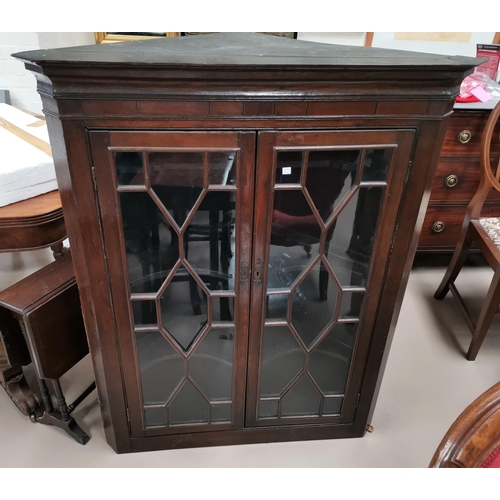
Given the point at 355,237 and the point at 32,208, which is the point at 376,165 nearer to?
the point at 355,237

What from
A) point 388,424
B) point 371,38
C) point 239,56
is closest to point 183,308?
point 239,56

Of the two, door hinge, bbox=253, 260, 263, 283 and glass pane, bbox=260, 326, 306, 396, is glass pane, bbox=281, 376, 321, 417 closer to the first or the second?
glass pane, bbox=260, 326, 306, 396

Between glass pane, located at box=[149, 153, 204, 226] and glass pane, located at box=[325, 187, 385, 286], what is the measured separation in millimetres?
387

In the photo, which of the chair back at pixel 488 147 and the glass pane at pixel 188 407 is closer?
the glass pane at pixel 188 407

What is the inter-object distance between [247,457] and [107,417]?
1.66ft

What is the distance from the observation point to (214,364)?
1.38m

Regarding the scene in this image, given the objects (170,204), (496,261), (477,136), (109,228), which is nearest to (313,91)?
(170,204)

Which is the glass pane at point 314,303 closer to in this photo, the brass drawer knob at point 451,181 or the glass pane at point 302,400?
the glass pane at point 302,400

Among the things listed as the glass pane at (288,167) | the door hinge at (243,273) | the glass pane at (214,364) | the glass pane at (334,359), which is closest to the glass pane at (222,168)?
the glass pane at (288,167)

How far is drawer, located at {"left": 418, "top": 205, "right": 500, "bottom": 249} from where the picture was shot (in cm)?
228

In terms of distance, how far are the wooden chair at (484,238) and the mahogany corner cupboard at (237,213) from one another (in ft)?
2.50

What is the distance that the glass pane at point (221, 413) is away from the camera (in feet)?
4.81

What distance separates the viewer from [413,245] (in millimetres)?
1198

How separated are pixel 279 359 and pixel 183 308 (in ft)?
1.22
